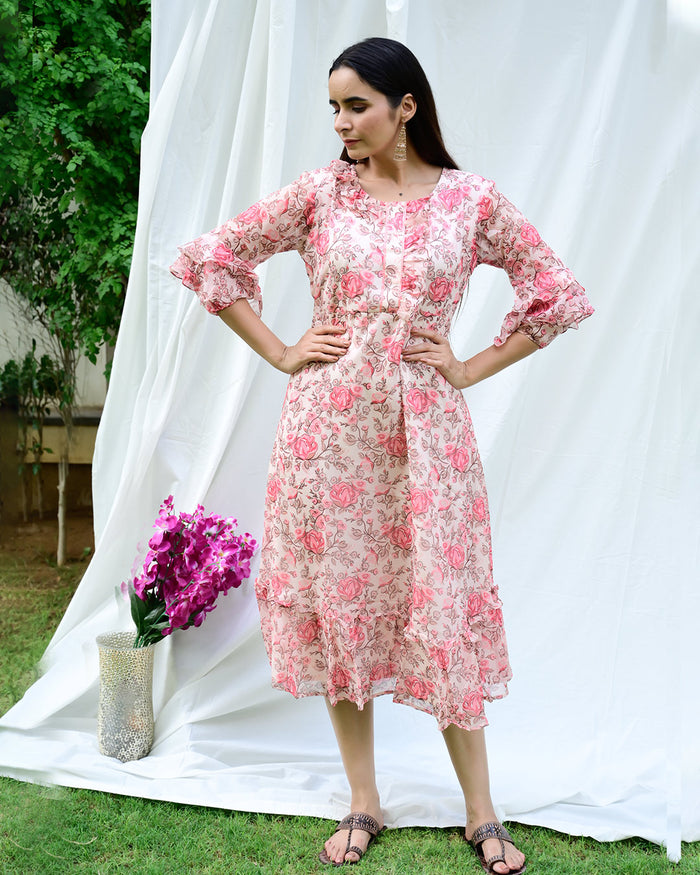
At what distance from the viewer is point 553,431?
236 cm

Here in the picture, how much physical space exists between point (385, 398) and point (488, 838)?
99cm

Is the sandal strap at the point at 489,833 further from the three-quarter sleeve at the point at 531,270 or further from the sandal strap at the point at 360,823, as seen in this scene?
the three-quarter sleeve at the point at 531,270

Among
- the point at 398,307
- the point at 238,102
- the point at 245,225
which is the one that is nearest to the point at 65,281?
the point at 238,102

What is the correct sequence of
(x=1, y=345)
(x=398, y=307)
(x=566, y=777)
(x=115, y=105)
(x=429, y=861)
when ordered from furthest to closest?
(x=115, y=105)
(x=566, y=777)
(x=429, y=861)
(x=398, y=307)
(x=1, y=345)

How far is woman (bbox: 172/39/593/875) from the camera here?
1757 mm

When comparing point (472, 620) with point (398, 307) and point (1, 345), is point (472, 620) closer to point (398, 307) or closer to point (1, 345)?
point (398, 307)

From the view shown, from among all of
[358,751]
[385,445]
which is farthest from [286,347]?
[358,751]

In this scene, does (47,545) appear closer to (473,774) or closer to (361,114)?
(473,774)

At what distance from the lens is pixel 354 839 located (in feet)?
6.41

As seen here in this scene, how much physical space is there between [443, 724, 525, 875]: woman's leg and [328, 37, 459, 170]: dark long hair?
1276 mm

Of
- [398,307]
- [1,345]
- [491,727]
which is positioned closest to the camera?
[1,345]

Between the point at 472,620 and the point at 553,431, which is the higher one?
the point at 553,431

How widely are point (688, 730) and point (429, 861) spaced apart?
2.54 ft

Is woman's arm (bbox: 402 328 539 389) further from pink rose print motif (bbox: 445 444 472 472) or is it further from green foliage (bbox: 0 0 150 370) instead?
green foliage (bbox: 0 0 150 370)
